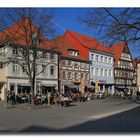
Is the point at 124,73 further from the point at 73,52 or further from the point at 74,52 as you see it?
the point at 73,52

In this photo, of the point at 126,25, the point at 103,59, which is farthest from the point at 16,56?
the point at 103,59

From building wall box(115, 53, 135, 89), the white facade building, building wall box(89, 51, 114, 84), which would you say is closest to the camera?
building wall box(115, 53, 135, 89)

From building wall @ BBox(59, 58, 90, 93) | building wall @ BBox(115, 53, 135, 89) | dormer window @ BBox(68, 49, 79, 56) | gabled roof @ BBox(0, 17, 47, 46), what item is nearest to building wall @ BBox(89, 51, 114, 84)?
building wall @ BBox(115, 53, 135, 89)

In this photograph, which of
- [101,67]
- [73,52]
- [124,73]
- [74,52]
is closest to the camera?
[73,52]

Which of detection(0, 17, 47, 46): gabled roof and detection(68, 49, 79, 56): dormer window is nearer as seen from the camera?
detection(0, 17, 47, 46): gabled roof

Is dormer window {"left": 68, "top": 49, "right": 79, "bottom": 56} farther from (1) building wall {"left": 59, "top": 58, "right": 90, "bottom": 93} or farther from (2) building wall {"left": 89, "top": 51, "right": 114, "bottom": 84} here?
(2) building wall {"left": 89, "top": 51, "right": 114, "bottom": 84}

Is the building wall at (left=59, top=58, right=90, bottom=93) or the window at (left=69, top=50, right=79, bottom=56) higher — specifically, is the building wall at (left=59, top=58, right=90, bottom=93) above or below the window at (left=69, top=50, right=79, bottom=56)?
below

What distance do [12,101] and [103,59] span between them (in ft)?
120

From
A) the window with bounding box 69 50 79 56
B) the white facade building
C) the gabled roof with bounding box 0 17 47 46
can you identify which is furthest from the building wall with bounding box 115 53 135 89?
the gabled roof with bounding box 0 17 47 46

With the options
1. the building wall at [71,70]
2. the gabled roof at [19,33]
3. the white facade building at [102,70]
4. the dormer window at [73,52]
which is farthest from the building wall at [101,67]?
the gabled roof at [19,33]

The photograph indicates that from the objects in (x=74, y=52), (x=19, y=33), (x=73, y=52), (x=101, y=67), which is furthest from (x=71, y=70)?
(x=19, y=33)

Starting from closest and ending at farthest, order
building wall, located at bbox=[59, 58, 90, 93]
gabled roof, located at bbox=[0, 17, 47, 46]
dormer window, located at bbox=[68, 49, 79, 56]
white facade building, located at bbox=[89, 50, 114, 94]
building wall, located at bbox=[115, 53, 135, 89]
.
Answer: gabled roof, located at bbox=[0, 17, 47, 46] < building wall, located at bbox=[59, 58, 90, 93] < building wall, located at bbox=[115, 53, 135, 89] < dormer window, located at bbox=[68, 49, 79, 56] < white facade building, located at bbox=[89, 50, 114, 94]

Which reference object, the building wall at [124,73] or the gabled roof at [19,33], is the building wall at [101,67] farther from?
the gabled roof at [19,33]

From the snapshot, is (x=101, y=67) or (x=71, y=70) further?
(x=101, y=67)
